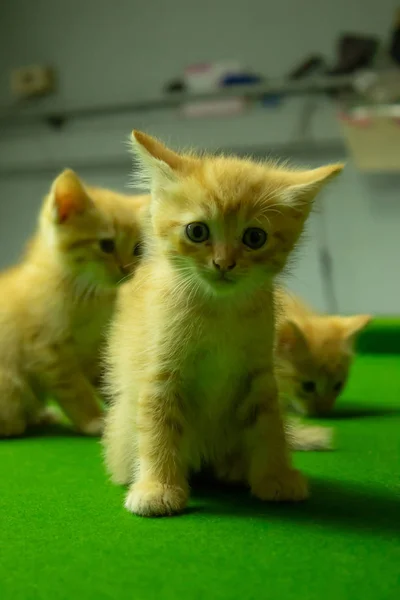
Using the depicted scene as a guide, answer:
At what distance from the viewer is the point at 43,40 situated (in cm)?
580

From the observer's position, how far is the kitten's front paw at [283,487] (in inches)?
59.7

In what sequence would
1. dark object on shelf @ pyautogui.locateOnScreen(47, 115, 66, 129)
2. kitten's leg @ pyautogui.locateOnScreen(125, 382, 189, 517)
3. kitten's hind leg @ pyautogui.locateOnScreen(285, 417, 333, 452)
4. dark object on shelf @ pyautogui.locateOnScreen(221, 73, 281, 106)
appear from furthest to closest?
1. dark object on shelf @ pyautogui.locateOnScreen(47, 115, 66, 129)
2. dark object on shelf @ pyautogui.locateOnScreen(221, 73, 281, 106)
3. kitten's hind leg @ pyautogui.locateOnScreen(285, 417, 333, 452)
4. kitten's leg @ pyautogui.locateOnScreen(125, 382, 189, 517)

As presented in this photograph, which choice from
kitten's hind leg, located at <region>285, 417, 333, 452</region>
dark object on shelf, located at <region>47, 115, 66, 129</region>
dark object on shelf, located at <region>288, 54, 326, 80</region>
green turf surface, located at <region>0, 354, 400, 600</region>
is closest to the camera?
green turf surface, located at <region>0, 354, 400, 600</region>

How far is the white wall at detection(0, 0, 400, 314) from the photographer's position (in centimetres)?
506

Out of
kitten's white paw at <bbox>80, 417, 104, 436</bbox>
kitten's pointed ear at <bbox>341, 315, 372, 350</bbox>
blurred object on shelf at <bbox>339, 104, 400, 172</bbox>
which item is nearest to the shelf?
blurred object on shelf at <bbox>339, 104, 400, 172</bbox>

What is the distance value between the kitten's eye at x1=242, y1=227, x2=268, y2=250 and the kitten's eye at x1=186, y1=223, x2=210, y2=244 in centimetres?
7

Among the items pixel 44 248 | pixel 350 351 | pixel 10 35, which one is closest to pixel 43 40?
pixel 10 35

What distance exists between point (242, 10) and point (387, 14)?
0.99 metres

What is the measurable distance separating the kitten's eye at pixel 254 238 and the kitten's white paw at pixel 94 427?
1122 mm

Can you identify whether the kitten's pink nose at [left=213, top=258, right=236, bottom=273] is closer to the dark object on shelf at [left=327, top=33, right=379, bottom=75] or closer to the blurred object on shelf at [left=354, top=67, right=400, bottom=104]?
the blurred object on shelf at [left=354, top=67, right=400, bottom=104]

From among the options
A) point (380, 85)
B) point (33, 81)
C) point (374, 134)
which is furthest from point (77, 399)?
point (33, 81)

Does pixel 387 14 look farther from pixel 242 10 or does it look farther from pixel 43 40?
pixel 43 40

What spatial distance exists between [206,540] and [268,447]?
30 centimetres

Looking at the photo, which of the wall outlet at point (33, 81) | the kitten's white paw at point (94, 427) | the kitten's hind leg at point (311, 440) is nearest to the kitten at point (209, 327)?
the kitten's hind leg at point (311, 440)
